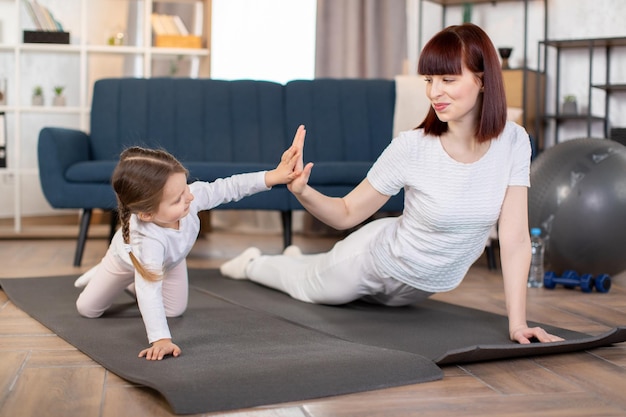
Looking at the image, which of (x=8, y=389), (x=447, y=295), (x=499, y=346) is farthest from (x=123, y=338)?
(x=447, y=295)

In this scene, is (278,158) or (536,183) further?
(278,158)

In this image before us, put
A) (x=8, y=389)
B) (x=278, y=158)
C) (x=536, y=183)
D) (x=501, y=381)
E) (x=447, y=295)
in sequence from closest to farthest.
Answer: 1. (x=8, y=389)
2. (x=501, y=381)
3. (x=447, y=295)
4. (x=536, y=183)
5. (x=278, y=158)

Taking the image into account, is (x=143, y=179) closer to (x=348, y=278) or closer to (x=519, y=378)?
(x=348, y=278)

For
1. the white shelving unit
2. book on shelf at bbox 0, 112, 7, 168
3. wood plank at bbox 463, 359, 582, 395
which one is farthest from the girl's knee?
book on shelf at bbox 0, 112, 7, 168

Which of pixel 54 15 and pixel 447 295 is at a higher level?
pixel 54 15

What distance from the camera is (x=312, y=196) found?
82.0 inches

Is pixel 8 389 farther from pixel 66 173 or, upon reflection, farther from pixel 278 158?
pixel 278 158

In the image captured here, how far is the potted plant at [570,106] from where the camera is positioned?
16.6 feet

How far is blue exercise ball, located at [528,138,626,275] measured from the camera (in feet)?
9.98

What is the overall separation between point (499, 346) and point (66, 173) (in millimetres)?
2344

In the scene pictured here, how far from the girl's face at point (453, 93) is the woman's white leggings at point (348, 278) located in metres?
0.43

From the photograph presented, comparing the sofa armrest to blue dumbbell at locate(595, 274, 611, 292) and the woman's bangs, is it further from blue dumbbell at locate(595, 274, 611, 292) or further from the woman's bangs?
blue dumbbell at locate(595, 274, 611, 292)

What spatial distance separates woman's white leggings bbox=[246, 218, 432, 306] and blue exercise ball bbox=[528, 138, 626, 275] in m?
0.90

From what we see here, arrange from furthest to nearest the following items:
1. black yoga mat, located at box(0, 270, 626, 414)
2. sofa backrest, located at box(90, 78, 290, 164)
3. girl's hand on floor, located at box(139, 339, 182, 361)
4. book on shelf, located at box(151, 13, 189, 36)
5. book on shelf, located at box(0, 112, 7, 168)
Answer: book on shelf, located at box(151, 13, 189, 36) → book on shelf, located at box(0, 112, 7, 168) → sofa backrest, located at box(90, 78, 290, 164) → girl's hand on floor, located at box(139, 339, 182, 361) → black yoga mat, located at box(0, 270, 626, 414)
